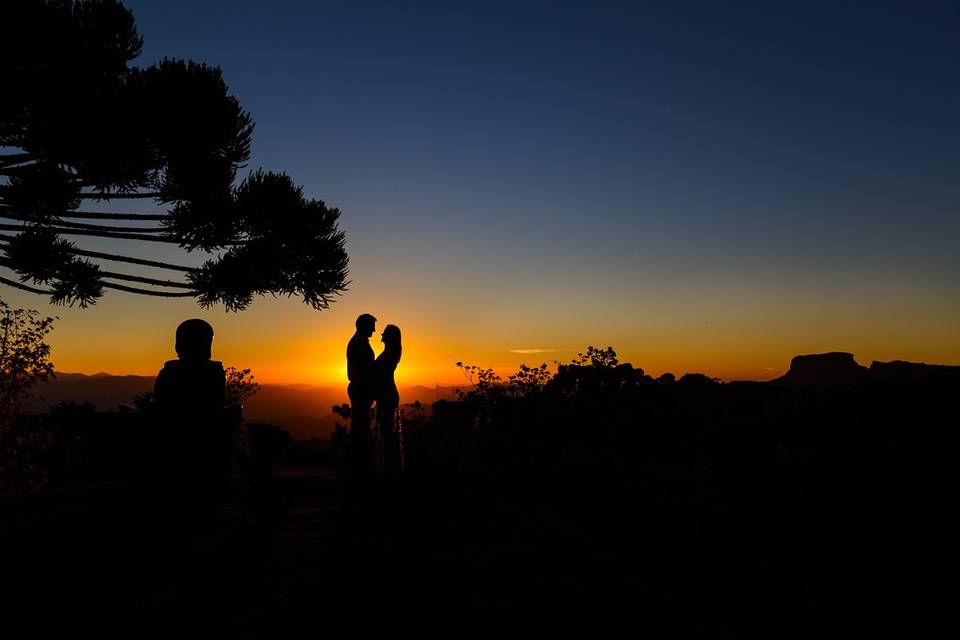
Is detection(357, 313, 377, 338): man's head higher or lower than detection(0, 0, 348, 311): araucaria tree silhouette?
lower

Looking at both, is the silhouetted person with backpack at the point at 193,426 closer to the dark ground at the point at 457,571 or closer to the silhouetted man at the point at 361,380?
the dark ground at the point at 457,571

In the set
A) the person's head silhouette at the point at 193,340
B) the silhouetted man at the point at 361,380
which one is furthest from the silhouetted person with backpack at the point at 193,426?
the silhouetted man at the point at 361,380

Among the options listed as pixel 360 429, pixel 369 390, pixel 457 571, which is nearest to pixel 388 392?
pixel 369 390

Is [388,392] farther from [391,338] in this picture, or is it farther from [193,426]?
[193,426]

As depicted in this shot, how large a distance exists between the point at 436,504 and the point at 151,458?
443 cm

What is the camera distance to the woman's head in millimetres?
8530

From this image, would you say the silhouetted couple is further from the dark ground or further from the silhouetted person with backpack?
the silhouetted person with backpack

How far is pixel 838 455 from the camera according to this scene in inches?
252

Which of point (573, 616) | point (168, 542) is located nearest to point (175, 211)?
point (168, 542)

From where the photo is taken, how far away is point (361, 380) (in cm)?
816

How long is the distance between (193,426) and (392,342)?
5.28 m

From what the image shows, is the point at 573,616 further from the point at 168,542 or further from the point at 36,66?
the point at 36,66

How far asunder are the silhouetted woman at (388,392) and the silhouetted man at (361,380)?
0.14 meters

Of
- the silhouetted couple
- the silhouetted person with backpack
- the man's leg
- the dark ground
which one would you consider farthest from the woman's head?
the silhouetted person with backpack
